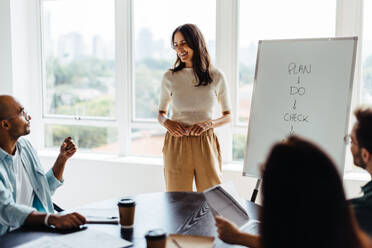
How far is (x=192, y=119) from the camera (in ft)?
9.34

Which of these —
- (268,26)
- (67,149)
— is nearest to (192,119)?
(67,149)

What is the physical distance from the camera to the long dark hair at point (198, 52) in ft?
9.24

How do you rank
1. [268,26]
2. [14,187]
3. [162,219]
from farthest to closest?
[268,26]
[14,187]
[162,219]

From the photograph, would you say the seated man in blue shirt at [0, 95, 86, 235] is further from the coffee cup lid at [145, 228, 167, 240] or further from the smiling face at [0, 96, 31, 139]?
the coffee cup lid at [145, 228, 167, 240]

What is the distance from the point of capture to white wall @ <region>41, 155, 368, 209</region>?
3.67m

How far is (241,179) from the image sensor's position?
11.2 feet

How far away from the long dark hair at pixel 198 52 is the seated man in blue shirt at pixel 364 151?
1.46m

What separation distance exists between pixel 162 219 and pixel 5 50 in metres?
2.85

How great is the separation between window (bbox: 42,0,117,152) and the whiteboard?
5.82ft

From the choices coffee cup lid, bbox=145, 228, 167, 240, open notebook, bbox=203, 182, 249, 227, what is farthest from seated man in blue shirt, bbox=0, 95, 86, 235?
open notebook, bbox=203, 182, 249, 227

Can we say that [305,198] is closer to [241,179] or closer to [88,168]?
[241,179]

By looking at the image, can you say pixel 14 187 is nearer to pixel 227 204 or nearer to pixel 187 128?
pixel 227 204

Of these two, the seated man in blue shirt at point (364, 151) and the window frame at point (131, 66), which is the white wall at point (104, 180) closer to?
the window frame at point (131, 66)

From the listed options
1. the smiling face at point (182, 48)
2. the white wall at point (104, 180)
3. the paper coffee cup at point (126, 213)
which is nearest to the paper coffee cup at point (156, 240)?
the paper coffee cup at point (126, 213)
